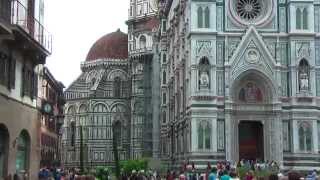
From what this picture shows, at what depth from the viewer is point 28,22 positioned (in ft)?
94.3

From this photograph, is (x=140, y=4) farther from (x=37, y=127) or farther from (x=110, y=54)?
(x=37, y=127)

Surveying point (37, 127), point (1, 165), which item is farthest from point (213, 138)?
point (1, 165)

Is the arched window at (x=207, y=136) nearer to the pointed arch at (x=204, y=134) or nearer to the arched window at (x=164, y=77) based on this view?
the pointed arch at (x=204, y=134)

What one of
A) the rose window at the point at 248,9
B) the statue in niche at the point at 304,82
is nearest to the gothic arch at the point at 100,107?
the rose window at the point at 248,9

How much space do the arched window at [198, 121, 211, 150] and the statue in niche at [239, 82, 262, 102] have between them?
14.7 ft

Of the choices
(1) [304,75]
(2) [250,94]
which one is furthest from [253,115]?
(1) [304,75]

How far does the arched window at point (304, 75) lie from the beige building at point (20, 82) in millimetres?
29005

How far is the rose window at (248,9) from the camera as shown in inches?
2275

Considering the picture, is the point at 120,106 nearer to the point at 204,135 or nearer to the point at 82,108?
the point at 82,108

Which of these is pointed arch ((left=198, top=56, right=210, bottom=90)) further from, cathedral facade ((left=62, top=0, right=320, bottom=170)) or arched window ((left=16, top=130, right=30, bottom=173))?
arched window ((left=16, top=130, right=30, bottom=173))

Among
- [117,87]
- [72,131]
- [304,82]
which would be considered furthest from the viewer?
[72,131]

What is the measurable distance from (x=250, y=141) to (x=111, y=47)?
6125 cm

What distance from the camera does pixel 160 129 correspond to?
85188 millimetres

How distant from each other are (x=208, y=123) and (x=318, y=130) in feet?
31.9
